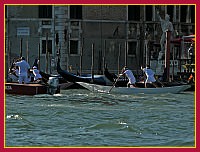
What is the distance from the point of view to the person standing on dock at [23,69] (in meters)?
9.99

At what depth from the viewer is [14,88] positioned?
10.0 meters

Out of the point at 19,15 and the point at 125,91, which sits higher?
the point at 19,15

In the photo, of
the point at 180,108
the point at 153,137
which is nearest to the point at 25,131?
the point at 153,137

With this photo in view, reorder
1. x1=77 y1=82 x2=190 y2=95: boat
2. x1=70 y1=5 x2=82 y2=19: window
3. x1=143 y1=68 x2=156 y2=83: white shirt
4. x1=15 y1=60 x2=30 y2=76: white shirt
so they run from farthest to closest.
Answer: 1. x1=70 y1=5 x2=82 y2=19: window
2. x1=143 y1=68 x2=156 y2=83: white shirt
3. x1=77 y1=82 x2=190 y2=95: boat
4. x1=15 y1=60 x2=30 y2=76: white shirt

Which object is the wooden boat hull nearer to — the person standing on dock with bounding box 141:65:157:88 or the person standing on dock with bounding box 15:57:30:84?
the person standing on dock with bounding box 15:57:30:84

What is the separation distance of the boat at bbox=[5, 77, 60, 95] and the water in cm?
65

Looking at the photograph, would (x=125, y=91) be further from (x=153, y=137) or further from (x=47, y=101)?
(x=153, y=137)

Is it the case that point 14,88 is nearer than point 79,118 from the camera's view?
No

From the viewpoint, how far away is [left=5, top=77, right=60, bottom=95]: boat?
980 centimetres

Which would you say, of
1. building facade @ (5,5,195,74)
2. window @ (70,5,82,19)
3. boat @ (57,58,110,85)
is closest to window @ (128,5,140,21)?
building facade @ (5,5,195,74)

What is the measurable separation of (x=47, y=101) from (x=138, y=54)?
26.9 ft

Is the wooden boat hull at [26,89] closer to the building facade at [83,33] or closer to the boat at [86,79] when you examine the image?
the boat at [86,79]

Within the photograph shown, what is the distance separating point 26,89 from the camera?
9867mm

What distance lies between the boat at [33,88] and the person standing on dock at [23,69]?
228mm
